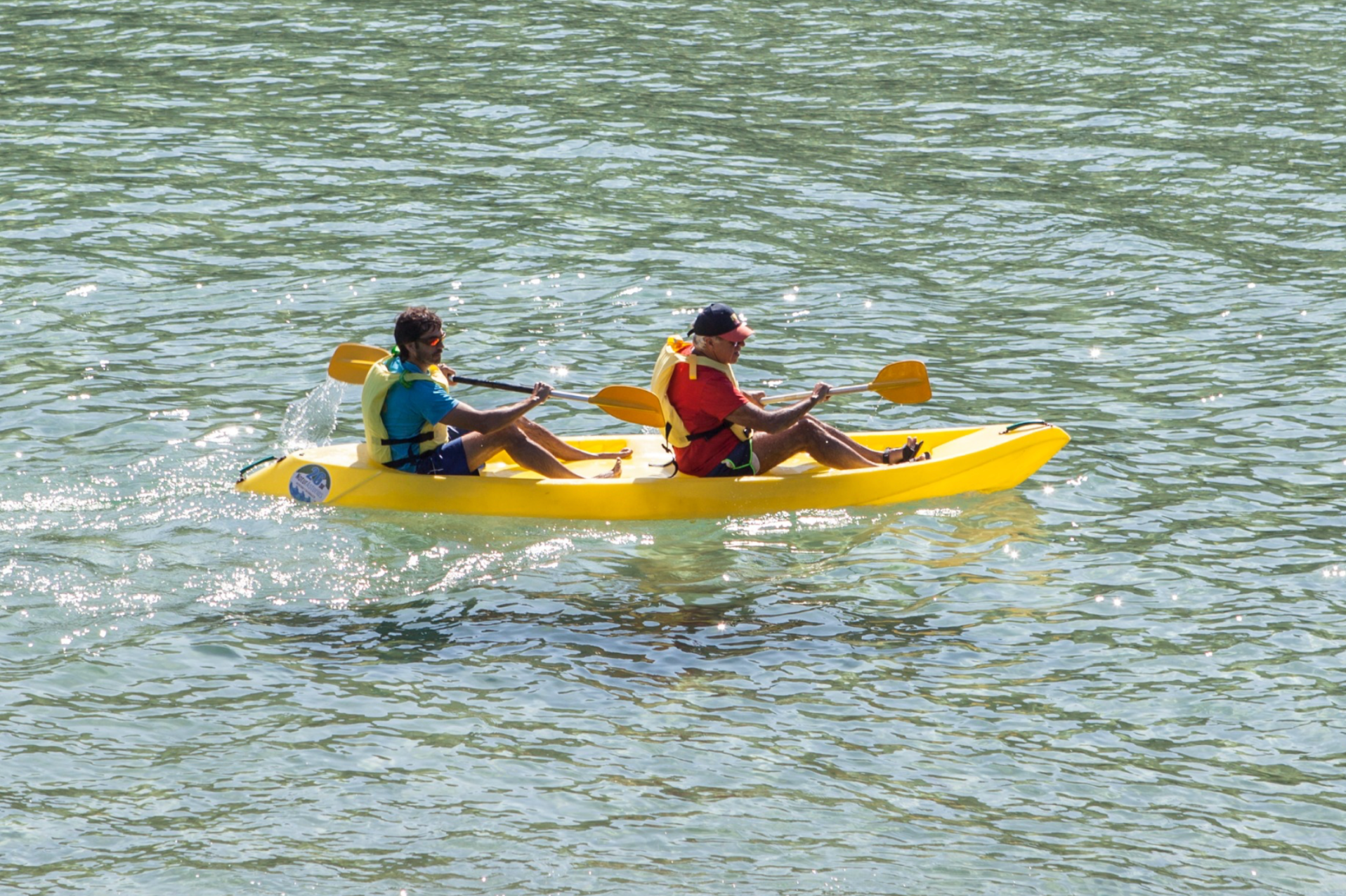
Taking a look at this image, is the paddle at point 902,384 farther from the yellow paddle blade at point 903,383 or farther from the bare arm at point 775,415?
the bare arm at point 775,415

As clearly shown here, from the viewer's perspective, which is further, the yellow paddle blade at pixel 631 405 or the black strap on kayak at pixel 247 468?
the yellow paddle blade at pixel 631 405

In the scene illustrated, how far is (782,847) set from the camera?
20.9 feet

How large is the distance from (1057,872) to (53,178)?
12.9 metres

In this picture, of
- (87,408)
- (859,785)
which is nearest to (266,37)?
(87,408)

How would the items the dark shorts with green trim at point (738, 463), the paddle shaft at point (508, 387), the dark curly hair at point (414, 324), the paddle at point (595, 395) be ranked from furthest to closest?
1. the paddle at point (595, 395)
2. the paddle shaft at point (508, 387)
3. the dark shorts with green trim at point (738, 463)
4. the dark curly hair at point (414, 324)

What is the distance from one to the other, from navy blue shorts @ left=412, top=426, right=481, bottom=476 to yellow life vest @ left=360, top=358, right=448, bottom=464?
0.07 meters

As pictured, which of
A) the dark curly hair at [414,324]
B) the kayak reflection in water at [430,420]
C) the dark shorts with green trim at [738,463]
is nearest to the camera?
the dark curly hair at [414,324]

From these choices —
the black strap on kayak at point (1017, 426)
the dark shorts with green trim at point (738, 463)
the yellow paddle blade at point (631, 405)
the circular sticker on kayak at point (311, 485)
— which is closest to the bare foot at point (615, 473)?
the yellow paddle blade at point (631, 405)

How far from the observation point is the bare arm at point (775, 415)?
32.2ft

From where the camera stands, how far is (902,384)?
10539mm

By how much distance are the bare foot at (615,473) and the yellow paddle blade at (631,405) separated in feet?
0.96

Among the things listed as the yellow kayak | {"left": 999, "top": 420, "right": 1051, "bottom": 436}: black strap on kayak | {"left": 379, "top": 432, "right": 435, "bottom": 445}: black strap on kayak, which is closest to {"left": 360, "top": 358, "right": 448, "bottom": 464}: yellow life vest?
{"left": 379, "top": 432, "right": 435, "bottom": 445}: black strap on kayak

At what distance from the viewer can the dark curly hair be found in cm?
958

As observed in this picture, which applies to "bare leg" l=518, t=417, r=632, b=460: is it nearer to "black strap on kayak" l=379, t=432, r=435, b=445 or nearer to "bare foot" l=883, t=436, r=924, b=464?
"black strap on kayak" l=379, t=432, r=435, b=445
